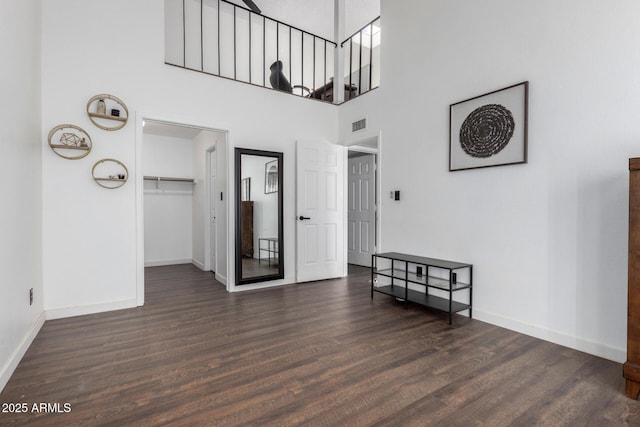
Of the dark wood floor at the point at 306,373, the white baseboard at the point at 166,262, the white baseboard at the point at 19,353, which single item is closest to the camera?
the dark wood floor at the point at 306,373

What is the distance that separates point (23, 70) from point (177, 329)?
96.3 inches

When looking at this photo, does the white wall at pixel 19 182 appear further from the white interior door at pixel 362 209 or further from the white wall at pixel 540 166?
the white interior door at pixel 362 209

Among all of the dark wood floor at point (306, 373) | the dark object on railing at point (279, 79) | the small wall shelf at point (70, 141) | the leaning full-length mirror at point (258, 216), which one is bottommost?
the dark wood floor at point (306, 373)

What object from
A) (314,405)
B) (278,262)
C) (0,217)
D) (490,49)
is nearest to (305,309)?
(278,262)

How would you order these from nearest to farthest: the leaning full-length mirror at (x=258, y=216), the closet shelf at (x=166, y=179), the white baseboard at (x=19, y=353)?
the white baseboard at (x=19, y=353) → the leaning full-length mirror at (x=258, y=216) → the closet shelf at (x=166, y=179)

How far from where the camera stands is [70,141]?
3180 millimetres

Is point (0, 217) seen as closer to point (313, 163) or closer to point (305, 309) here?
point (305, 309)

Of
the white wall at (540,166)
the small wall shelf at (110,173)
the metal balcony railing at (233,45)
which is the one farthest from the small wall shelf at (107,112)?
the white wall at (540,166)

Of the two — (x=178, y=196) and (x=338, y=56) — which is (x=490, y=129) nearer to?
(x=338, y=56)

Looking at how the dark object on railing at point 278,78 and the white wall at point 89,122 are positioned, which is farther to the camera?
the dark object on railing at point 278,78

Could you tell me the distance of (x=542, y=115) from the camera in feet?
8.66

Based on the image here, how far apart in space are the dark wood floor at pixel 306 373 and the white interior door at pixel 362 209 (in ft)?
9.02

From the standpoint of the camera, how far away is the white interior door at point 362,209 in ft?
19.4

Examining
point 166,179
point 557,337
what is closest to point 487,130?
point 557,337
